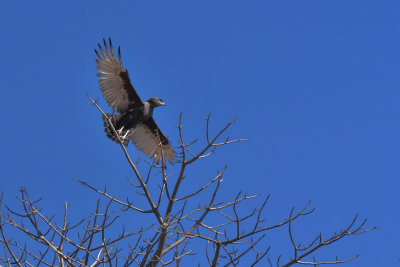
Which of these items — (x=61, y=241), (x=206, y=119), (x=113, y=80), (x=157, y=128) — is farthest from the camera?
(x=157, y=128)

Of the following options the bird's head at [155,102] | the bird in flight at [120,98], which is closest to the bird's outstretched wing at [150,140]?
the bird in flight at [120,98]

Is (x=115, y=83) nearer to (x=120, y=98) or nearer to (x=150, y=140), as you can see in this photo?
(x=120, y=98)

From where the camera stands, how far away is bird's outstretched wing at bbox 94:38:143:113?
8391 millimetres

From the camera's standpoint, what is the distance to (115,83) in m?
8.61

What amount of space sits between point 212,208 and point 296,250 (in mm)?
701

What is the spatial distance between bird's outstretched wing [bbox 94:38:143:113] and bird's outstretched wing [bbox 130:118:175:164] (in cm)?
61

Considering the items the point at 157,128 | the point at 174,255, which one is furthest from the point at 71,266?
the point at 157,128

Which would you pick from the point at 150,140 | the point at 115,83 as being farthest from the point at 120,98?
the point at 150,140

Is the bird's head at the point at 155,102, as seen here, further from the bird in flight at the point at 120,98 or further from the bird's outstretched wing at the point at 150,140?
the bird's outstretched wing at the point at 150,140

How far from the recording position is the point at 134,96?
28.6 feet

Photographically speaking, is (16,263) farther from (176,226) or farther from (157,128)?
(157,128)

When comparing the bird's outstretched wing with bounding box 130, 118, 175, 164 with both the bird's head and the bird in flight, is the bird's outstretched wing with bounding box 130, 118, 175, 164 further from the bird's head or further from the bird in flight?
the bird's head

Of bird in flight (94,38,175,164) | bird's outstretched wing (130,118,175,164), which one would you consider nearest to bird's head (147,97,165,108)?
bird in flight (94,38,175,164)

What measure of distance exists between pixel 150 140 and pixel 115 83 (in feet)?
4.59
